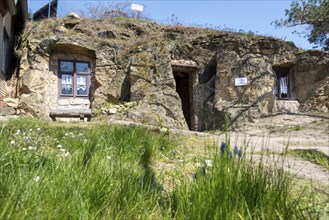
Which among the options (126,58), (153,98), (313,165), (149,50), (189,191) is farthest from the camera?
(126,58)

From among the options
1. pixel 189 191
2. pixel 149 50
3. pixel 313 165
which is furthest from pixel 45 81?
pixel 189 191

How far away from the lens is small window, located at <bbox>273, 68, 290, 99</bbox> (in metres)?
15.3

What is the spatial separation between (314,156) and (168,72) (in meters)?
8.57

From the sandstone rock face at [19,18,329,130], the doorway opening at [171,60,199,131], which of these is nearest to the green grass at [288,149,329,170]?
the sandstone rock face at [19,18,329,130]

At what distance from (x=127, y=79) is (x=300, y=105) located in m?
8.81

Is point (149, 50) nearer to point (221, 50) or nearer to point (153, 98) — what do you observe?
point (153, 98)

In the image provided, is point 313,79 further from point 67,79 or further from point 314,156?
point 314,156

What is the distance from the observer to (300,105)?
15.1 m

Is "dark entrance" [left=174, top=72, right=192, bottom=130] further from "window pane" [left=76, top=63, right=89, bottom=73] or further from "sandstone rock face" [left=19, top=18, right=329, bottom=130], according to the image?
"window pane" [left=76, top=63, right=89, bottom=73]

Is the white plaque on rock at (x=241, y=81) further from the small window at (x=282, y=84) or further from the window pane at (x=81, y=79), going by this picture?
the window pane at (x=81, y=79)

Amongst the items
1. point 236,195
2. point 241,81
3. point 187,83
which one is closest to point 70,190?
point 236,195

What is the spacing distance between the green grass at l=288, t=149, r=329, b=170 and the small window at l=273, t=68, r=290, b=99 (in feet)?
39.1

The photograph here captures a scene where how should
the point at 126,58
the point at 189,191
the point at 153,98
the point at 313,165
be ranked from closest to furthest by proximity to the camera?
the point at 189,191
the point at 313,165
the point at 153,98
the point at 126,58

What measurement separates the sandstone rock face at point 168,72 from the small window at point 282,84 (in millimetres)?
137
